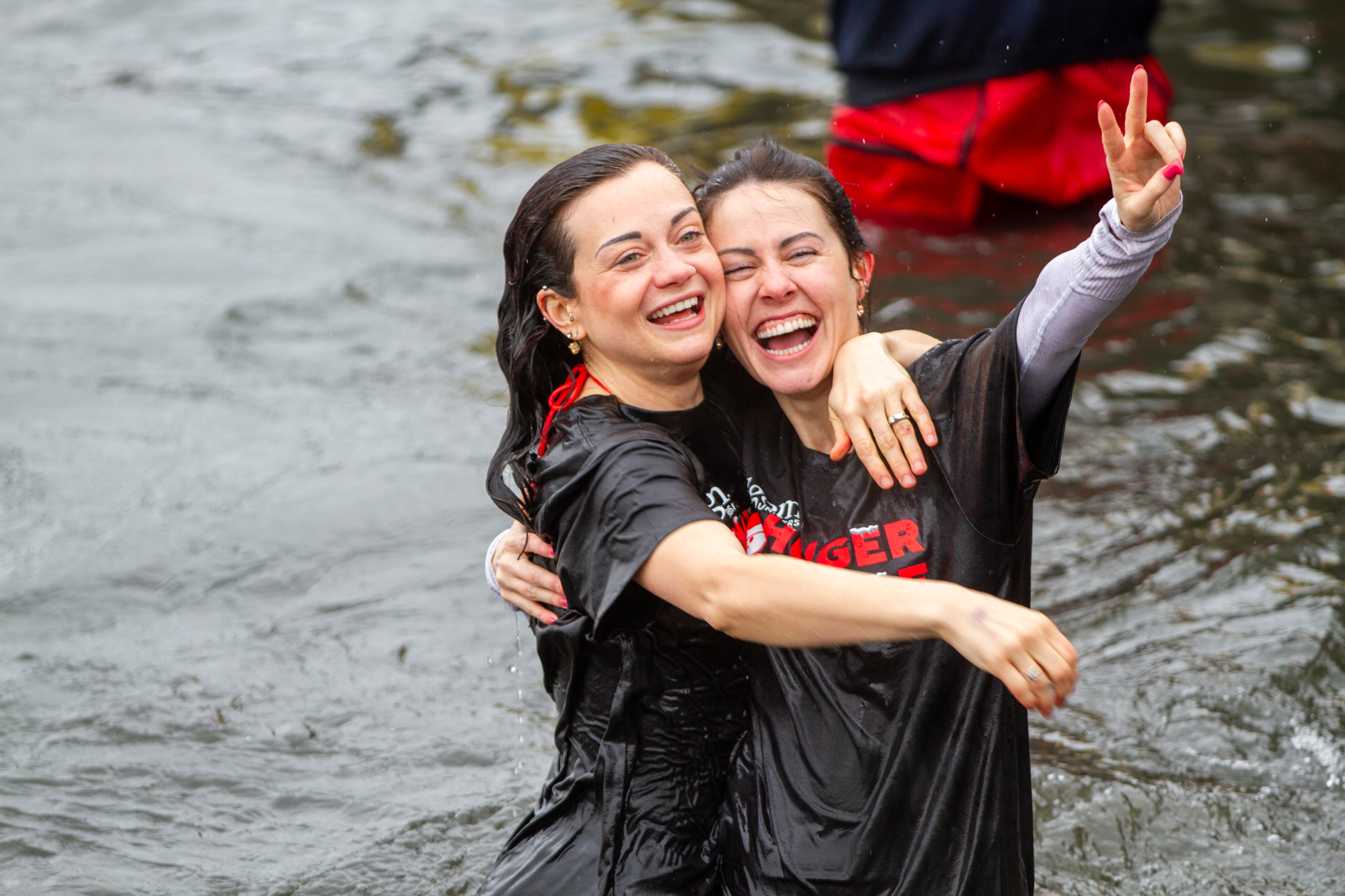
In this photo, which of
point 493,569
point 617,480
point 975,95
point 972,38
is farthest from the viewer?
point 975,95

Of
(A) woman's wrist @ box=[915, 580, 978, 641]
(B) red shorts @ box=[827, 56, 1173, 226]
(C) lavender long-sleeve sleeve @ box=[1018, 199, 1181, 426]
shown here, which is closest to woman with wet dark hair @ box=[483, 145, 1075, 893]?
(C) lavender long-sleeve sleeve @ box=[1018, 199, 1181, 426]

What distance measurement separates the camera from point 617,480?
2553 millimetres

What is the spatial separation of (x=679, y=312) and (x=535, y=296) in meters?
0.36

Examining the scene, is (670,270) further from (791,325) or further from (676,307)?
(791,325)

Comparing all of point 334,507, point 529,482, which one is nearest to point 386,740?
point 334,507

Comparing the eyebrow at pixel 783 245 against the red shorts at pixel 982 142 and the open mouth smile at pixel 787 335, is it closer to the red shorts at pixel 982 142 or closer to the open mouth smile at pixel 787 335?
the open mouth smile at pixel 787 335

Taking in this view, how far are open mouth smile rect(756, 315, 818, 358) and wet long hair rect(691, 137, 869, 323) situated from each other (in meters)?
0.22

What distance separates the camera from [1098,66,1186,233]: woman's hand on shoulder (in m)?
2.27

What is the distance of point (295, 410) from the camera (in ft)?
22.9

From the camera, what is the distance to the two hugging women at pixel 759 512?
2.48 metres

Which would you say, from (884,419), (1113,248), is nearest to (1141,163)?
(1113,248)

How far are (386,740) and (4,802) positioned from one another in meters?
1.19

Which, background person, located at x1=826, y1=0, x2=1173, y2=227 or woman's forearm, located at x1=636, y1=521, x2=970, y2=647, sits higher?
woman's forearm, located at x1=636, y1=521, x2=970, y2=647

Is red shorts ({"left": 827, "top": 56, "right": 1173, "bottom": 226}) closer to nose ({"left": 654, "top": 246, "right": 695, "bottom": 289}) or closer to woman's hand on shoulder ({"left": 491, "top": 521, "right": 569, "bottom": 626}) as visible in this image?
woman's hand on shoulder ({"left": 491, "top": 521, "right": 569, "bottom": 626})
